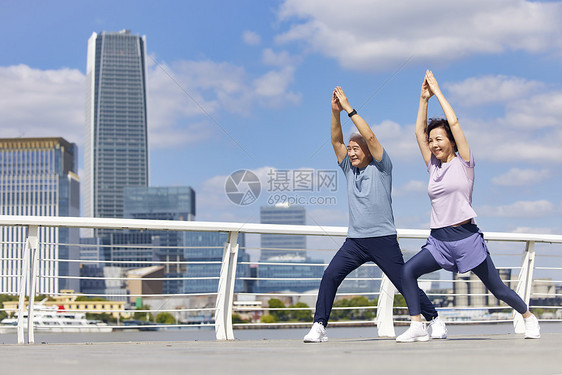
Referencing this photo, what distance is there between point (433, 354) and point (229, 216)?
8.02 feet

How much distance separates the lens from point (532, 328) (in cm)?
476

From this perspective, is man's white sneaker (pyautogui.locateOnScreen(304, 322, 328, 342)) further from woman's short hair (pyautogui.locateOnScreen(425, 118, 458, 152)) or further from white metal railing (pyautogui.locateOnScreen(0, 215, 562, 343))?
woman's short hair (pyautogui.locateOnScreen(425, 118, 458, 152))

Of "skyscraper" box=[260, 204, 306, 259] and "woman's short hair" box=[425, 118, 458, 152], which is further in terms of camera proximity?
"skyscraper" box=[260, 204, 306, 259]

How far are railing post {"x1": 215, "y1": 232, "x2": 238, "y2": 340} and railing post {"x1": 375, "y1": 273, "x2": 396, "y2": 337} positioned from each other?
1271mm

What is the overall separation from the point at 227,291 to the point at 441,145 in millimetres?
2033

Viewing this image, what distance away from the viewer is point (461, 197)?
15.1 feet

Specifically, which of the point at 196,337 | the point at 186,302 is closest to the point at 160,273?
the point at 186,302

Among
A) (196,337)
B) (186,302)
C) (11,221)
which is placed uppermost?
(11,221)

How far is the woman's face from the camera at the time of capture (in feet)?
15.5

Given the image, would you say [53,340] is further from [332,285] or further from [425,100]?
[425,100]

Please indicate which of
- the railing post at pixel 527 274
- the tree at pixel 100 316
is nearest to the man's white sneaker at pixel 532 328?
the railing post at pixel 527 274

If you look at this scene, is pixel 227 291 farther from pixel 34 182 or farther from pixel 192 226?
pixel 34 182

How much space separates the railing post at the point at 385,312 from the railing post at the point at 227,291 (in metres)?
1.27

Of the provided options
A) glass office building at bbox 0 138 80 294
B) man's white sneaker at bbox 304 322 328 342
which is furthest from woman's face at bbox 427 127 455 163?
glass office building at bbox 0 138 80 294
